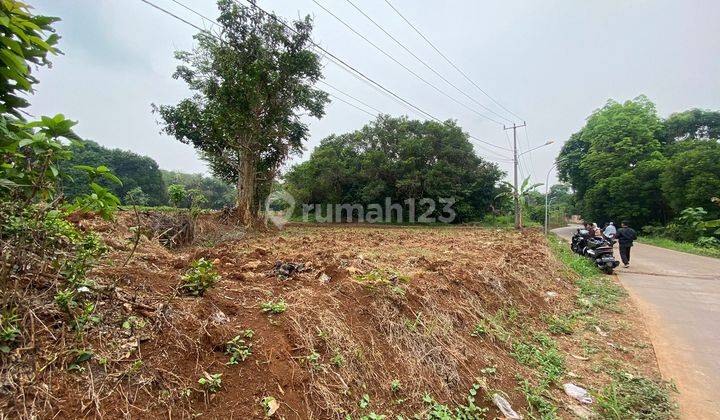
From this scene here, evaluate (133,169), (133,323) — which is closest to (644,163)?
(133,323)

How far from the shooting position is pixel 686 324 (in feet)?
15.5

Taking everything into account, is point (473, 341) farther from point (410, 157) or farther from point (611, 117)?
point (611, 117)

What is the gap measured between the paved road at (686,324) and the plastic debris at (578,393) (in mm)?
647

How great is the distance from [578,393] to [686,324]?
3113 mm

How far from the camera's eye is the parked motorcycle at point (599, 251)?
8.45 meters

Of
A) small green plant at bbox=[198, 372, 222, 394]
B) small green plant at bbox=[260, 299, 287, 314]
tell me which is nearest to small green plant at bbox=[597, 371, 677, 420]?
small green plant at bbox=[260, 299, 287, 314]

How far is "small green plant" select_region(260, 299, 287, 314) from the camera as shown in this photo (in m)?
2.72

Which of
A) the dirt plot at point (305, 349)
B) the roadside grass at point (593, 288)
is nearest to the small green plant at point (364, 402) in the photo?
the dirt plot at point (305, 349)

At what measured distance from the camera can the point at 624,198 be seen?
82.0 ft

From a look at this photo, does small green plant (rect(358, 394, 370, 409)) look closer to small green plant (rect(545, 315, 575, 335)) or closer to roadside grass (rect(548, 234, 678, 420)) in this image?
roadside grass (rect(548, 234, 678, 420))

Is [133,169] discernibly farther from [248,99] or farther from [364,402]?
[364,402]

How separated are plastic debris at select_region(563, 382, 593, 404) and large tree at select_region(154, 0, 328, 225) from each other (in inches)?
431

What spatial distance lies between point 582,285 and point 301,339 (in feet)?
22.7

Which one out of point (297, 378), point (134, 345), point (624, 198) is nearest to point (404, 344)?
point (297, 378)
